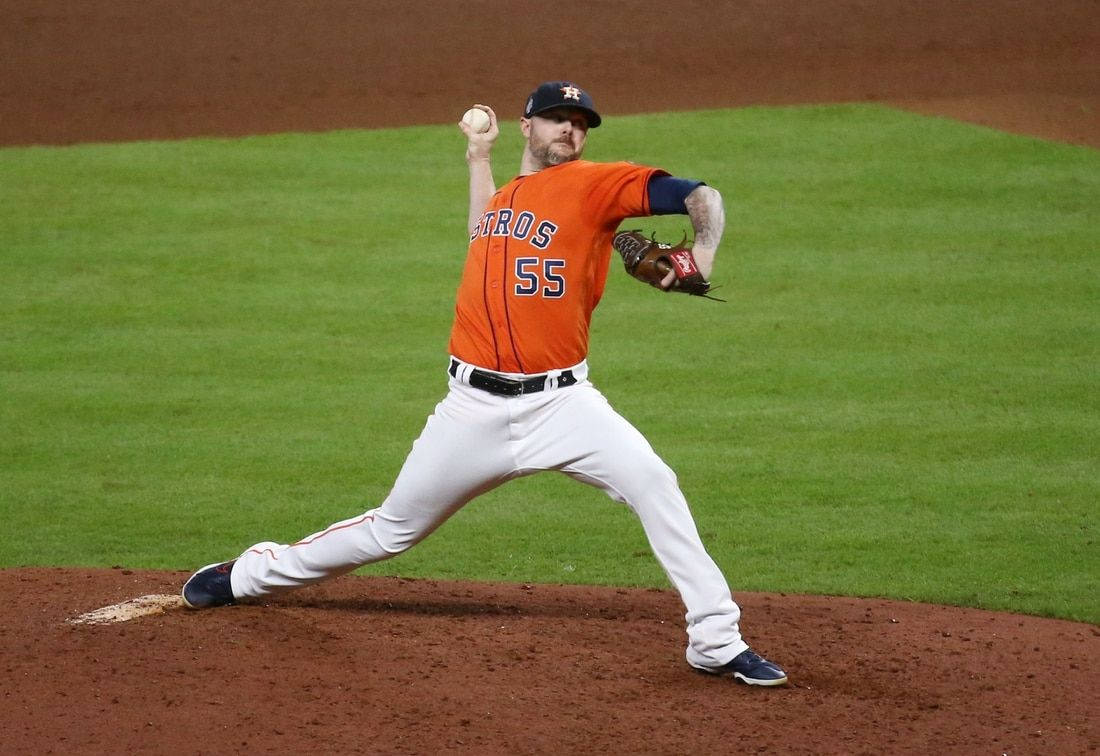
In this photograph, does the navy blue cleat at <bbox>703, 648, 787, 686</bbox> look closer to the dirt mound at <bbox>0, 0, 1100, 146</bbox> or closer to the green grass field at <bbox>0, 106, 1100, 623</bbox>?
the green grass field at <bbox>0, 106, 1100, 623</bbox>

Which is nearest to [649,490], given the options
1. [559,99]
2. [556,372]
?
[556,372]

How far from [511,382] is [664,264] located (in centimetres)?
60

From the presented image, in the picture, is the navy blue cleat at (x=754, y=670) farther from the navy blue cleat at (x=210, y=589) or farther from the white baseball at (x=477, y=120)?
the white baseball at (x=477, y=120)

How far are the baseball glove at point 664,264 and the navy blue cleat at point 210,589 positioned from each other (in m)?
1.76

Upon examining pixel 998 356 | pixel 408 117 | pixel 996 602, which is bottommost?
pixel 996 602

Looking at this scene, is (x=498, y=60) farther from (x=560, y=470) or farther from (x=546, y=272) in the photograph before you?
(x=560, y=470)

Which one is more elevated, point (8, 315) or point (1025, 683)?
point (8, 315)

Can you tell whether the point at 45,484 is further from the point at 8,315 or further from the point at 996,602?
the point at 996,602

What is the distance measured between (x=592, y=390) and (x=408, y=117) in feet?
32.5

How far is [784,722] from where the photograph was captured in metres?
4.12

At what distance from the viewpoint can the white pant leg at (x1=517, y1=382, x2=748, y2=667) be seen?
14.2ft

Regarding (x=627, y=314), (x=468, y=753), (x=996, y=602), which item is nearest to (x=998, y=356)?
(x=627, y=314)

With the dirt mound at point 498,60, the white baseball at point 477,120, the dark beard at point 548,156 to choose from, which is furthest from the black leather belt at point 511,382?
the dirt mound at point 498,60

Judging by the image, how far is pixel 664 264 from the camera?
13.8 feet
